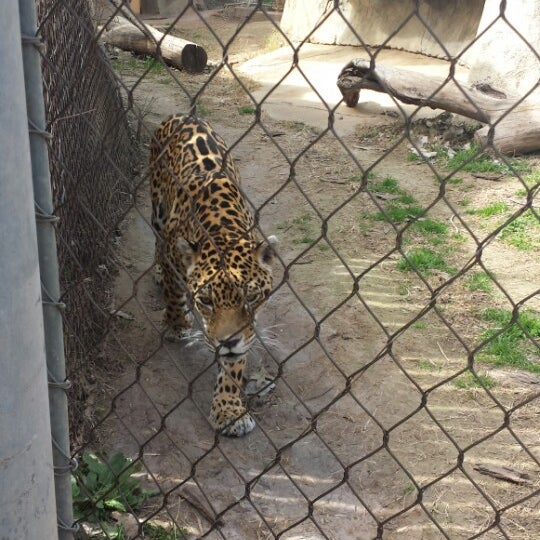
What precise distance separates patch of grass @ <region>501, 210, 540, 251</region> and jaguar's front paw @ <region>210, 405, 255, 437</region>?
3160mm

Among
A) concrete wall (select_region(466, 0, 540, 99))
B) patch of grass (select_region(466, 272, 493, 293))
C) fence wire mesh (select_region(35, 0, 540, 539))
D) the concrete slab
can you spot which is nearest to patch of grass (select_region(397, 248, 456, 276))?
fence wire mesh (select_region(35, 0, 540, 539))

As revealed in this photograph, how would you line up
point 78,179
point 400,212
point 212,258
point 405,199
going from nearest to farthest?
point 78,179, point 212,258, point 400,212, point 405,199

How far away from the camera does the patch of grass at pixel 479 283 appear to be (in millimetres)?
5688

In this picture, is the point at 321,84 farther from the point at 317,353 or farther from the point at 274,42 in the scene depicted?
the point at 317,353

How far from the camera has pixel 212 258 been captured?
4.23m

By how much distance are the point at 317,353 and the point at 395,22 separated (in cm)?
902

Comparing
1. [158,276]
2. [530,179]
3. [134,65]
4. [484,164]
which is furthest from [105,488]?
[134,65]

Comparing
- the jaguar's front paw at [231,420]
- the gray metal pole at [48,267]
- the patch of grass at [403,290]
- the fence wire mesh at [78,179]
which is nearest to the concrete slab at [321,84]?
the patch of grass at [403,290]

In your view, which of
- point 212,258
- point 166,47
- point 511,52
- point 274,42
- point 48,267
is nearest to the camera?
point 48,267

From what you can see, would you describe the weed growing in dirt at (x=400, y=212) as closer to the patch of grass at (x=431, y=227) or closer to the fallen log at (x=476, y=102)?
the patch of grass at (x=431, y=227)

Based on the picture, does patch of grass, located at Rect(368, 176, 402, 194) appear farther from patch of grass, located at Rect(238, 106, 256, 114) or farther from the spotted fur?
patch of grass, located at Rect(238, 106, 256, 114)

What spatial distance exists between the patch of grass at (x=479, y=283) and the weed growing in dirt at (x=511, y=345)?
0.32 metres

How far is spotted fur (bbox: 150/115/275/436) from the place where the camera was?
4.00 meters

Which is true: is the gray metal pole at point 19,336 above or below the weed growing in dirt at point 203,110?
above
